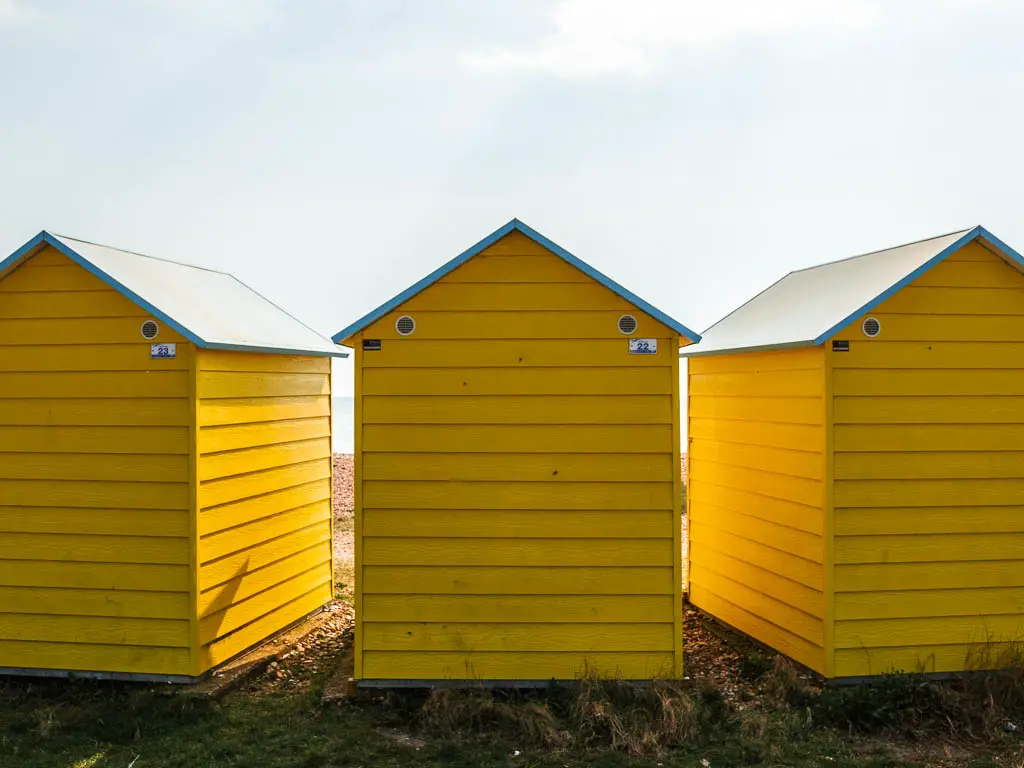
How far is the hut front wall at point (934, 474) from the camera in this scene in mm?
8227

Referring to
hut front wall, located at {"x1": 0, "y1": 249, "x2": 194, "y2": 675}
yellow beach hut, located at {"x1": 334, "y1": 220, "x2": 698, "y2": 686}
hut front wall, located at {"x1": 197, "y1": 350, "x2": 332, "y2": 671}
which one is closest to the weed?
yellow beach hut, located at {"x1": 334, "y1": 220, "x2": 698, "y2": 686}

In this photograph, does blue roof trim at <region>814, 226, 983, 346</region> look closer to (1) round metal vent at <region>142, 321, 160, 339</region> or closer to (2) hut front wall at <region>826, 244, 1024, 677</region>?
(2) hut front wall at <region>826, 244, 1024, 677</region>

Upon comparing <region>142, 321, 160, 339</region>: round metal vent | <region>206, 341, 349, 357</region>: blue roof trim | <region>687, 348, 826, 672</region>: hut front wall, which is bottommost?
<region>687, 348, 826, 672</region>: hut front wall

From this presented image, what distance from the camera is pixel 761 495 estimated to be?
9461 millimetres

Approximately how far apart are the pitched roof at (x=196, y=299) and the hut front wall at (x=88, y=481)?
17 centimetres

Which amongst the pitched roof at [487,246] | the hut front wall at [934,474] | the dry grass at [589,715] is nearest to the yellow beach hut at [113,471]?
the pitched roof at [487,246]

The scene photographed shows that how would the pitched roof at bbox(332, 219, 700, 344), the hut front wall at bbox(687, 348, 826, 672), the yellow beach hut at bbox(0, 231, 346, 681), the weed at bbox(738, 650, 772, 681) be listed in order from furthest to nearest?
the weed at bbox(738, 650, 772, 681)
the hut front wall at bbox(687, 348, 826, 672)
the yellow beach hut at bbox(0, 231, 346, 681)
the pitched roof at bbox(332, 219, 700, 344)

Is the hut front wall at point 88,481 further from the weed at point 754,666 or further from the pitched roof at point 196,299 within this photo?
the weed at point 754,666

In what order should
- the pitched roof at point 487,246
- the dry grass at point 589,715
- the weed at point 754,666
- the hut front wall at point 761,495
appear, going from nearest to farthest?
the dry grass at point 589,715, the pitched roof at point 487,246, the hut front wall at point 761,495, the weed at point 754,666

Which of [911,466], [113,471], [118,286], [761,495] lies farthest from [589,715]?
[118,286]

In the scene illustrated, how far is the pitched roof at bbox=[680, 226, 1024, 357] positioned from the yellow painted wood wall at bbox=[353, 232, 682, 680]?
4.91ft

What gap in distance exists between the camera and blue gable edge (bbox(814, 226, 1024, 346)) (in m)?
8.10

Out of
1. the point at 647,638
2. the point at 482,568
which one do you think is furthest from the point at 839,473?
the point at 482,568

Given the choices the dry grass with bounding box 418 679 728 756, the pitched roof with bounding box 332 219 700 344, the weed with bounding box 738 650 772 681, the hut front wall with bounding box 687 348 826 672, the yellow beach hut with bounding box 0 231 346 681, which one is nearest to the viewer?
the dry grass with bounding box 418 679 728 756
